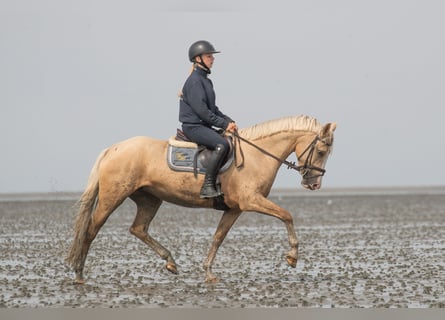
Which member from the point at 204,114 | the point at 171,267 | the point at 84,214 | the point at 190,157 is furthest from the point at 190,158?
the point at 84,214

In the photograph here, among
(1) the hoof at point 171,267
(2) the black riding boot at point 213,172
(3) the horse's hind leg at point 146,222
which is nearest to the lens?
(2) the black riding boot at point 213,172

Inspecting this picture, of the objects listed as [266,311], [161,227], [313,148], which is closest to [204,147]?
[313,148]

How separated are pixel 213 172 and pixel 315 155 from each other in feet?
4.74

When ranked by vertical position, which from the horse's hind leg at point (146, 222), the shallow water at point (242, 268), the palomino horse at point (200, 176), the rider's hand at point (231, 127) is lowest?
the shallow water at point (242, 268)

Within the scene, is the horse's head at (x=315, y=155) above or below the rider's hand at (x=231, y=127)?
below

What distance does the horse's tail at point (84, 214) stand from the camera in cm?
1367

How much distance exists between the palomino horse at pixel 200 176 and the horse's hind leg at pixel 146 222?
43 millimetres

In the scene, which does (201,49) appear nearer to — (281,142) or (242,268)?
(281,142)

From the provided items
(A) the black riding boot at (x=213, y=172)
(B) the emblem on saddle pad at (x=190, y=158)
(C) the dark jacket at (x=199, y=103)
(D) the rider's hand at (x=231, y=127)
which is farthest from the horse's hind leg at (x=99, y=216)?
(D) the rider's hand at (x=231, y=127)

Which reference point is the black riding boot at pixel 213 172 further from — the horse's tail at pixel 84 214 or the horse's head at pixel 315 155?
the horse's tail at pixel 84 214

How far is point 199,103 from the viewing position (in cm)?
1330

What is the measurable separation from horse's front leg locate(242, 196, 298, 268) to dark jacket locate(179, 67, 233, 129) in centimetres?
111

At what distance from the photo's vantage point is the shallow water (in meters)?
11.7

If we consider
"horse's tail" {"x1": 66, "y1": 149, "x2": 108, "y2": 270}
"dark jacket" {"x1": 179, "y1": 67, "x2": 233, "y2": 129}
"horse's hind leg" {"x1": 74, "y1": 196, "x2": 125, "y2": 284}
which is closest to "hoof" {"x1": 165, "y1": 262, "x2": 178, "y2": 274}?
"horse's hind leg" {"x1": 74, "y1": 196, "x2": 125, "y2": 284}
